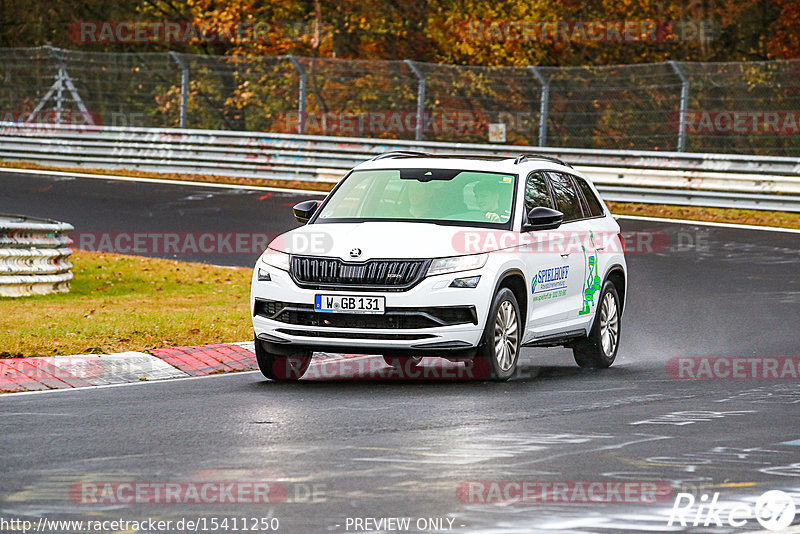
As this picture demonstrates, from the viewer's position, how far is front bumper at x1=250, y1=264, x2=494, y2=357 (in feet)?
34.5

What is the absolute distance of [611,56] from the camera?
37.4 metres

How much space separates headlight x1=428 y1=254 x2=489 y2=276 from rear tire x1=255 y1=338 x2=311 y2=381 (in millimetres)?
1327

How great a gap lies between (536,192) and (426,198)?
39.2 inches

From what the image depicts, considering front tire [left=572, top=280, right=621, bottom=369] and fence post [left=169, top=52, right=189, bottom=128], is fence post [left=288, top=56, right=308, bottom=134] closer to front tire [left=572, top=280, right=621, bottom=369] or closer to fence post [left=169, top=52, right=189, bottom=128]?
fence post [left=169, top=52, right=189, bottom=128]

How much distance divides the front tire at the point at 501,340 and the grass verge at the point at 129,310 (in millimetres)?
3035

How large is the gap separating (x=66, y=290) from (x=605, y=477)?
12371mm

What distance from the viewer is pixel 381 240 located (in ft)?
35.2

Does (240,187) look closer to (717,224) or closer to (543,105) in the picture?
(543,105)

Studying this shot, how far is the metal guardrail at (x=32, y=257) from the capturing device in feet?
56.3

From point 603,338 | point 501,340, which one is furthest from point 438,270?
point 603,338

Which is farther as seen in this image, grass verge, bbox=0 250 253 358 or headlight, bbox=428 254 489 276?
grass verge, bbox=0 250 253 358

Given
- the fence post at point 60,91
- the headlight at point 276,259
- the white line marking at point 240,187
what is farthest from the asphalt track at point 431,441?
the fence post at point 60,91

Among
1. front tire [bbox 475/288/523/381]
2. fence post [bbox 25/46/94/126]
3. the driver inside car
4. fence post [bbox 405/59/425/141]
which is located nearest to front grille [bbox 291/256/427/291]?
front tire [bbox 475/288/523/381]

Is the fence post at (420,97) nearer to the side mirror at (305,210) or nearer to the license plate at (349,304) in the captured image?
the side mirror at (305,210)
